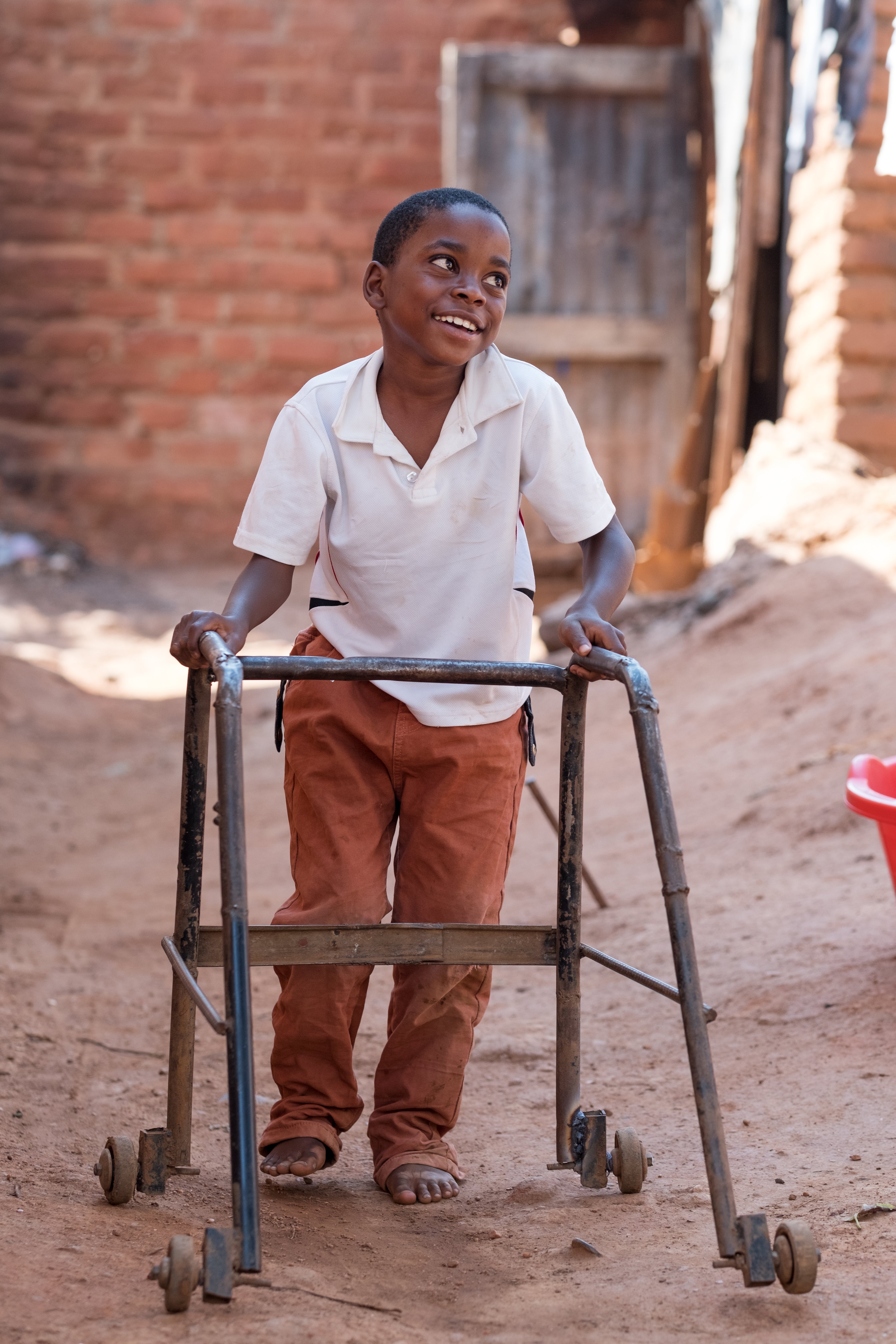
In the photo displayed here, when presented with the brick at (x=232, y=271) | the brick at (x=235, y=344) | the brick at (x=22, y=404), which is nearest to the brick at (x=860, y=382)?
the brick at (x=235, y=344)

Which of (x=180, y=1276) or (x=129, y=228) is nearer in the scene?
(x=180, y=1276)

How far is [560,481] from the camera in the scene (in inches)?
83.2

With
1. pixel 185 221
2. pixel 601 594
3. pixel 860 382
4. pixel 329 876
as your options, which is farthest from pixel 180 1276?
pixel 185 221

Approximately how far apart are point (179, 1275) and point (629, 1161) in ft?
2.51

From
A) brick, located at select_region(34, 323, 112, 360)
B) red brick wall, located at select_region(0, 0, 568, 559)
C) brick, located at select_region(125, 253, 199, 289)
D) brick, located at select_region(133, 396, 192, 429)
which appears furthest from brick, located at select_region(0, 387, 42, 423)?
brick, located at select_region(125, 253, 199, 289)

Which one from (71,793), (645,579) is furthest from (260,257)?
(71,793)

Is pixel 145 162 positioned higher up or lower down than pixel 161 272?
higher up

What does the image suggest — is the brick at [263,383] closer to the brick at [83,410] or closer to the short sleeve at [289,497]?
the brick at [83,410]

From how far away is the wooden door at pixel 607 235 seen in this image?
7.63 metres

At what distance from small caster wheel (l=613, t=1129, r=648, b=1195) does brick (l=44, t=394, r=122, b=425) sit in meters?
7.36

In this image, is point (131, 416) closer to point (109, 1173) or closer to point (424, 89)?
point (424, 89)

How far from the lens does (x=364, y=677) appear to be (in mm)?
1901

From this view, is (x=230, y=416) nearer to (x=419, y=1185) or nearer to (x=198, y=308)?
(x=198, y=308)

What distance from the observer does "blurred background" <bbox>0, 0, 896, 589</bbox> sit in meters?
7.78
